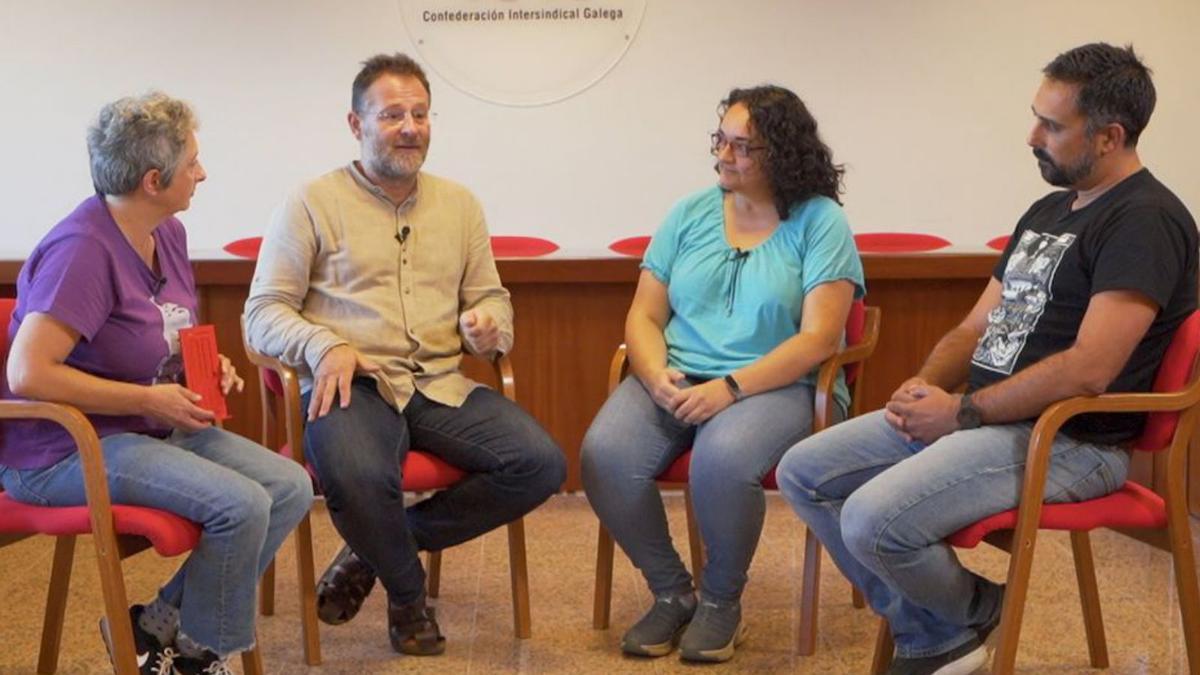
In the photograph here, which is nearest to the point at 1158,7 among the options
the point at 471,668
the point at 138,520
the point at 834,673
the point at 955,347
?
the point at 955,347

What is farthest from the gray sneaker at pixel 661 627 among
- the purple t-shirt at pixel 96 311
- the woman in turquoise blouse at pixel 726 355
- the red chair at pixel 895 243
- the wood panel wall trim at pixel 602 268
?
the red chair at pixel 895 243

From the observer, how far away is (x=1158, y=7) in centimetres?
539

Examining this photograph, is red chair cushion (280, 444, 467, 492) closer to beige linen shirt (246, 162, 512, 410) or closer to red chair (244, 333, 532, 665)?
red chair (244, 333, 532, 665)

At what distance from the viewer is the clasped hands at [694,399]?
291 centimetres

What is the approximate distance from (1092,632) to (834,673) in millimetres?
533

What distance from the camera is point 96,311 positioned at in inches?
95.1

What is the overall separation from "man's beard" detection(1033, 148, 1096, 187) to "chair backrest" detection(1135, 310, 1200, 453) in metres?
0.32

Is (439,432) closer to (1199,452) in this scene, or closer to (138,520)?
(138,520)

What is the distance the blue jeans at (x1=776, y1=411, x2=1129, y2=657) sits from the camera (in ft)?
7.84

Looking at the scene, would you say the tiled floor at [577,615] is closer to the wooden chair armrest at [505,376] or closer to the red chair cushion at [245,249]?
the wooden chair armrest at [505,376]

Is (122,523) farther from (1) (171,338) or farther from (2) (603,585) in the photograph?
(2) (603,585)

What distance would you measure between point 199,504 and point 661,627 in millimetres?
1026

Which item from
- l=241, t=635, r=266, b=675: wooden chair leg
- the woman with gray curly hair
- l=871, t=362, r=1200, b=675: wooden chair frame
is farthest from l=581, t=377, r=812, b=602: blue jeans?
l=241, t=635, r=266, b=675: wooden chair leg

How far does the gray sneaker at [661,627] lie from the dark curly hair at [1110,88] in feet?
4.15
